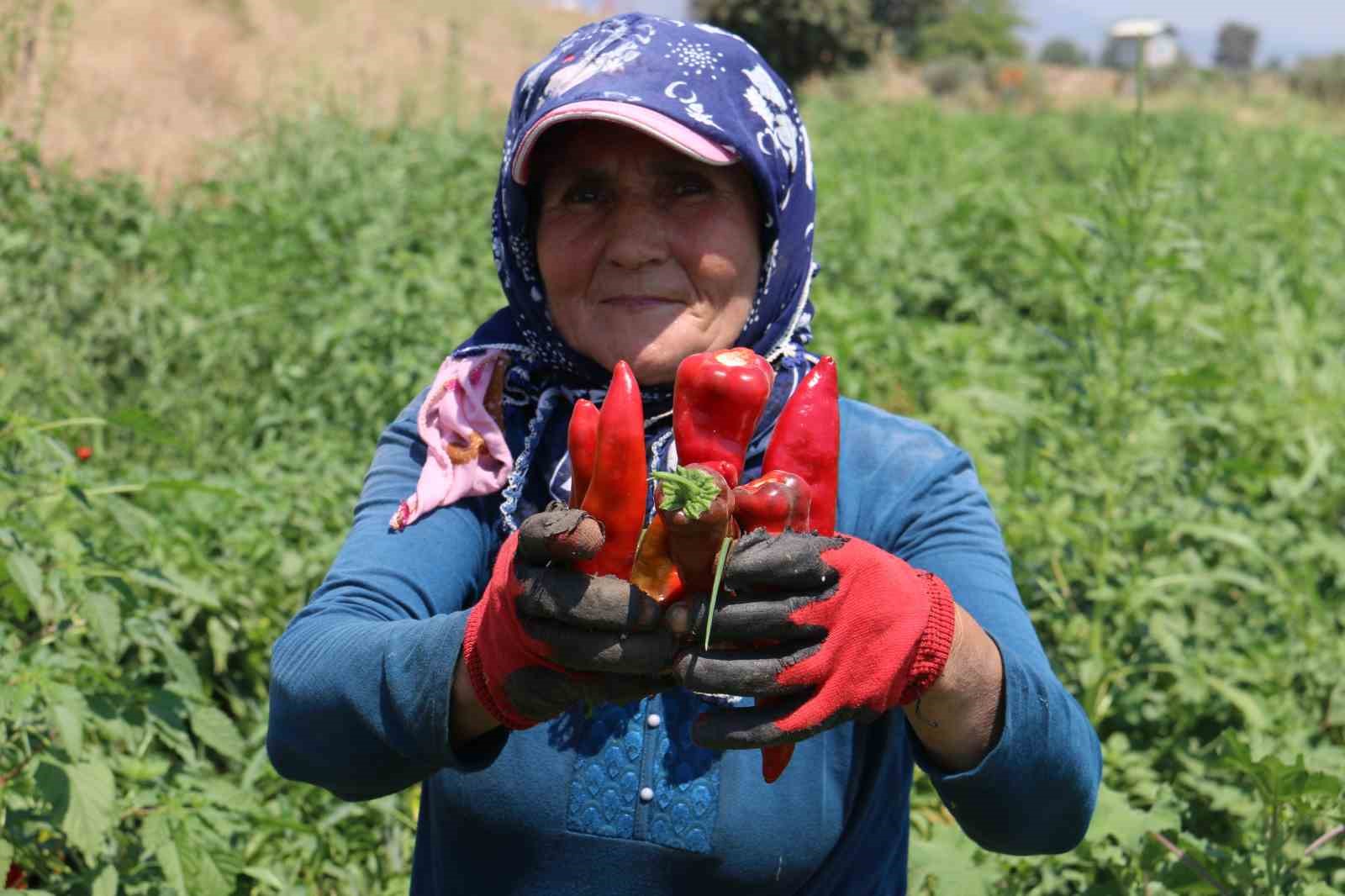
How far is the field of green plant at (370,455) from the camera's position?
91.6 inches

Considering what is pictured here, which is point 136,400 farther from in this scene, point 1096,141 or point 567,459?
point 1096,141

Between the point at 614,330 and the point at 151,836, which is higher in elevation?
the point at 614,330

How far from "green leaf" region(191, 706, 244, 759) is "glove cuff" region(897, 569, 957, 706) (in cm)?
161

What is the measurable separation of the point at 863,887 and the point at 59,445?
A: 1.56 m

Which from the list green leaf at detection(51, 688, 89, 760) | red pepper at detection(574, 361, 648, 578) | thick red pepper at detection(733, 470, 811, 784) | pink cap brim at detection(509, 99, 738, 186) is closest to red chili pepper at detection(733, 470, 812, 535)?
thick red pepper at detection(733, 470, 811, 784)

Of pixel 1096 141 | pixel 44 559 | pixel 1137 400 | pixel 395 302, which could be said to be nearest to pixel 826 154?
pixel 1096 141

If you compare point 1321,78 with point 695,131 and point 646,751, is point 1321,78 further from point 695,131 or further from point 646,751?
point 646,751

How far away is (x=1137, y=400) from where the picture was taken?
125 inches

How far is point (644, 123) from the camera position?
5.30 ft

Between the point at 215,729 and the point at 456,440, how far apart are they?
42.1 inches

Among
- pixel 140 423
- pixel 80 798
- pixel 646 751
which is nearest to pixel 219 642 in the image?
pixel 140 423

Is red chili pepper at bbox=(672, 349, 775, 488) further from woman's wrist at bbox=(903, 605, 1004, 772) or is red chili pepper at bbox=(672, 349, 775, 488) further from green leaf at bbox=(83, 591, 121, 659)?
green leaf at bbox=(83, 591, 121, 659)

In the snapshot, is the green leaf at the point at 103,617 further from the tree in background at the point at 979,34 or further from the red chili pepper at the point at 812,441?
the tree in background at the point at 979,34

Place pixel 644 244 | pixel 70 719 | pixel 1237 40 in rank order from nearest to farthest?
1. pixel 644 244
2. pixel 70 719
3. pixel 1237 40
